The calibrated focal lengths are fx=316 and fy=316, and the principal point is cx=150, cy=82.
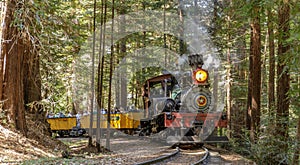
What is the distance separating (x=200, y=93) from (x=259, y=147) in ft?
12.4

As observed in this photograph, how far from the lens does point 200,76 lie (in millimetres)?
10969

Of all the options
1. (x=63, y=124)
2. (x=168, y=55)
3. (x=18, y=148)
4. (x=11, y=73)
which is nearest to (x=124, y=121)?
(x=63, y=124)

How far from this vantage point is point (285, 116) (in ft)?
24.4

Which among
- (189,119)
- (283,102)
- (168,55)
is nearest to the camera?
(283,102)

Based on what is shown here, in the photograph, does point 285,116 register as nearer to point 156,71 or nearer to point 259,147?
point 259,147

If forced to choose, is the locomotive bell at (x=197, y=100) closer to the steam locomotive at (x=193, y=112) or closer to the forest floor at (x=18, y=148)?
the steam locomotive at (x=193, y=112)

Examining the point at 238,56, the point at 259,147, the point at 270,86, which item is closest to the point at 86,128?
the point at 238,56

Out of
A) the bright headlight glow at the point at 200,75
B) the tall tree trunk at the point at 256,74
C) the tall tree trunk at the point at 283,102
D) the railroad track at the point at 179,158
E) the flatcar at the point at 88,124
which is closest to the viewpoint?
the tall tree trunk at the point at 283,102

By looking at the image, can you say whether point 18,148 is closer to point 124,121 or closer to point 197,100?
point 197,100

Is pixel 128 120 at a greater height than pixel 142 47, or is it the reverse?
pixel 142 47

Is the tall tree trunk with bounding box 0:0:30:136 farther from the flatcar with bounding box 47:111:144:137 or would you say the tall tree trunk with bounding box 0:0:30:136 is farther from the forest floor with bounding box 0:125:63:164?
the flatcar with bounding box 47:111:144:137

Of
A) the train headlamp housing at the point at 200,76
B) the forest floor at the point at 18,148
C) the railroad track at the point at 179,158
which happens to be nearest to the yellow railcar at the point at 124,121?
the train headlamp housing at the point at 200,76

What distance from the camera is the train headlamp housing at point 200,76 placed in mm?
10953

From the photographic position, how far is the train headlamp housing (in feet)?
35.9
